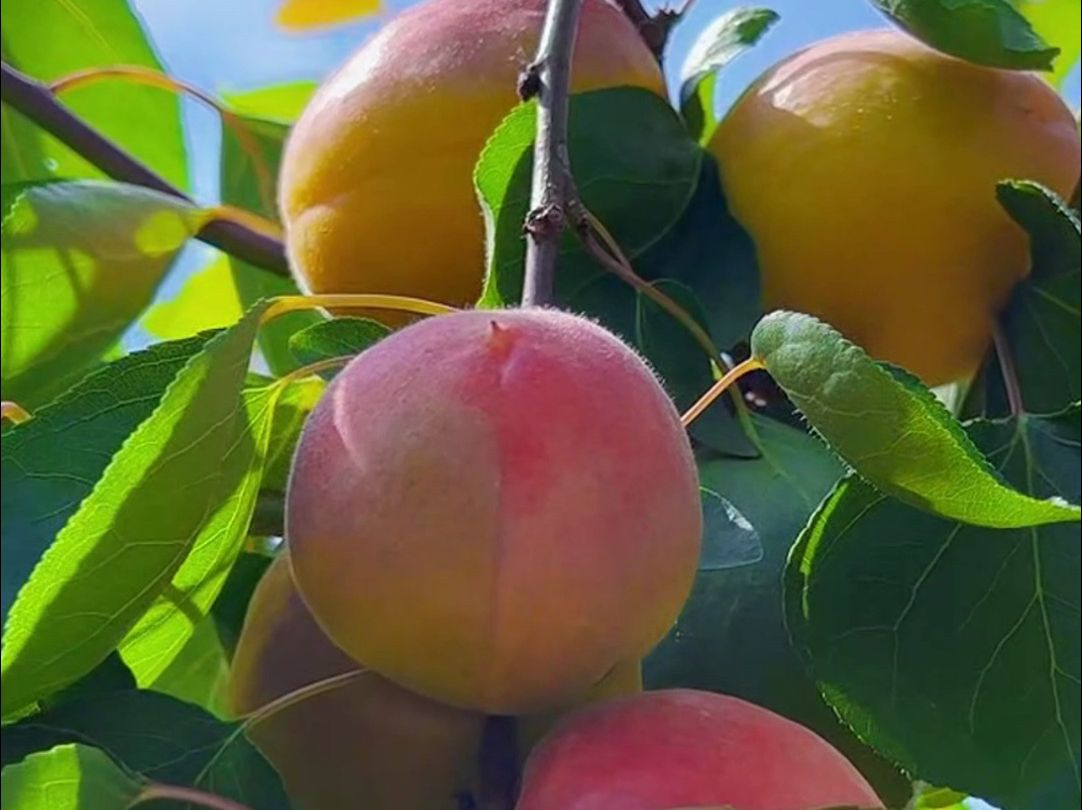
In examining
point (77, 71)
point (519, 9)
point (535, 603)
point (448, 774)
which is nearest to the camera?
point (535, 603)

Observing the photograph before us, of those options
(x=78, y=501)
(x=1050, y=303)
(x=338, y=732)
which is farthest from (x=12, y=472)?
(x=1050, y=303)

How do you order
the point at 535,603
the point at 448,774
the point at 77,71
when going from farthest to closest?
the point at 77,71 → the point at 448,774 → the point at 535,603

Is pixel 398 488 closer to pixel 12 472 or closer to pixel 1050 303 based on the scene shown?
pixel 12 472

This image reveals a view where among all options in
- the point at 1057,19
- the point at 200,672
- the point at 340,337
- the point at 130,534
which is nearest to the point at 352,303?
the point at 340,337

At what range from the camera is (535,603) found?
492mm

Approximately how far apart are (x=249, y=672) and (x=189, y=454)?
0.50 feet

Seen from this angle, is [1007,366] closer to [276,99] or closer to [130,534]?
[130,534]

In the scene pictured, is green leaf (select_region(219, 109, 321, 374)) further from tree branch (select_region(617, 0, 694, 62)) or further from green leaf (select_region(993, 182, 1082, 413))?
green leaf (select_region(993, 182, 1082, 413))

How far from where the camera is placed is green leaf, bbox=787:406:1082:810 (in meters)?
0.61

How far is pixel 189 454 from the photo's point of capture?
536 mm

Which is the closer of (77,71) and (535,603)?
(535,603)

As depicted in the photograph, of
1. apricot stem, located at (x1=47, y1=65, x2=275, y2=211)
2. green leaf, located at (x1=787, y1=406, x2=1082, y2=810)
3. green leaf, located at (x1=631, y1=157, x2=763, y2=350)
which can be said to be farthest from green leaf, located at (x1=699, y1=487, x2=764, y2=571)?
apricot stem, located at (x1=47, y1=65, x2=275, y2=211)

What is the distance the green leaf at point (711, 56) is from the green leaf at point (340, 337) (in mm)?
218

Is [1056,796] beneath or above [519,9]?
beneath
